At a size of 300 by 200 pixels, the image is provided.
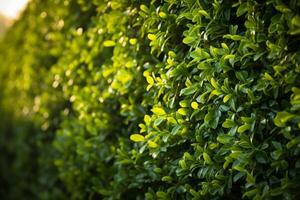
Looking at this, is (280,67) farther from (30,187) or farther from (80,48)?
(30,187)

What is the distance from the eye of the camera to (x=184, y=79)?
279 centimetres

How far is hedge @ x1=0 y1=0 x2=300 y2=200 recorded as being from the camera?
2322mm

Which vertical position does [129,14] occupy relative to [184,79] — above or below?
above

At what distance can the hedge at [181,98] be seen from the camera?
91.4 inches

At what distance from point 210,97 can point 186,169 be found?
502mm

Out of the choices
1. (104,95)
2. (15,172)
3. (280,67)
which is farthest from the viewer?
(15,172)

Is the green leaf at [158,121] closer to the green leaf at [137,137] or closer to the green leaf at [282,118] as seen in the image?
the green leaf at [137,137]

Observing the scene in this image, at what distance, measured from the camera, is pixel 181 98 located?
2875mm

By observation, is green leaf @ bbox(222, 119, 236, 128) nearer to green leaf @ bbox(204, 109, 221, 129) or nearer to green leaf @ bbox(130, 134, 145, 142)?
green leaf @ bbox(204, 109, 221, 129)

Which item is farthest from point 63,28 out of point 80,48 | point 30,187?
point 30,187

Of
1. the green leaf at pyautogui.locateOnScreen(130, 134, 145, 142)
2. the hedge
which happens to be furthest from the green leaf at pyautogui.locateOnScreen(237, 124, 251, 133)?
the green leaf at pyautogui.locateOnScreen(130, 134, 145, 142)

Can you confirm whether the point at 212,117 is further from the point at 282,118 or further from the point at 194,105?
the point at 282,118

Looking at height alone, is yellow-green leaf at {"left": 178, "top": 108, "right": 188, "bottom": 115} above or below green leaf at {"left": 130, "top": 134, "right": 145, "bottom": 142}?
above

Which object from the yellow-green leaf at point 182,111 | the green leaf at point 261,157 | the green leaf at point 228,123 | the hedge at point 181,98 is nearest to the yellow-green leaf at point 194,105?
the hedge at point 181,98
